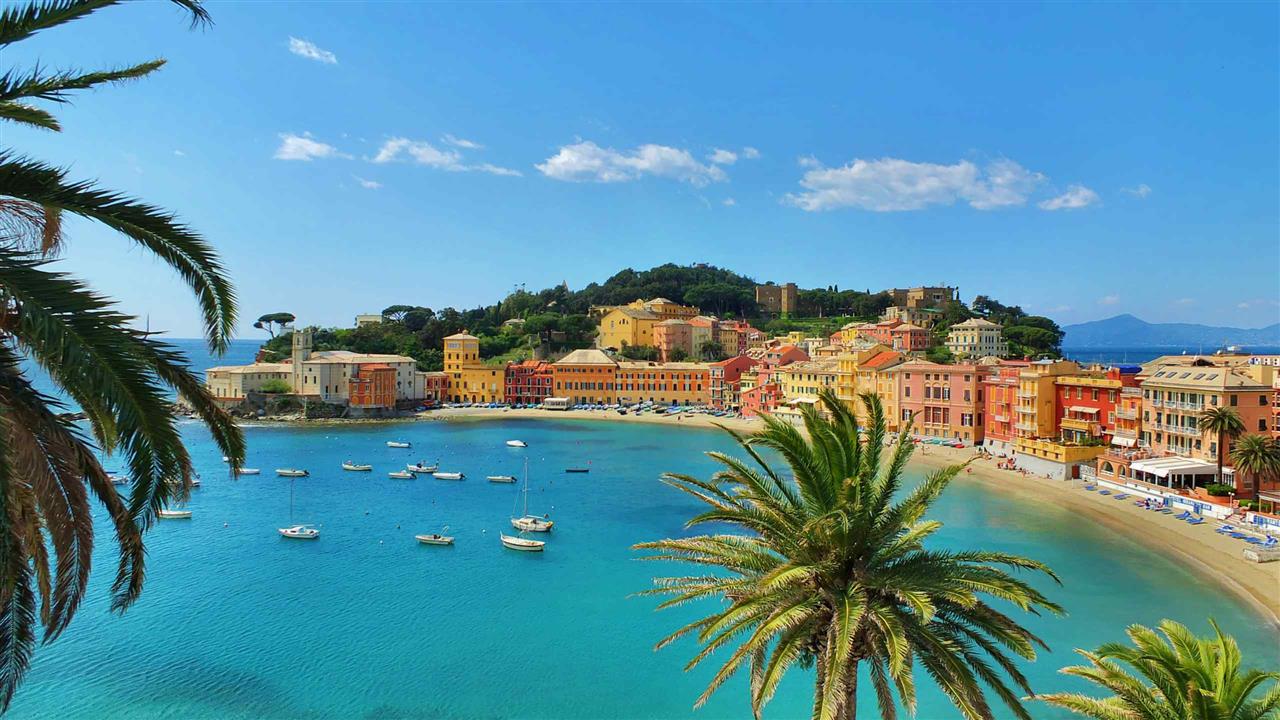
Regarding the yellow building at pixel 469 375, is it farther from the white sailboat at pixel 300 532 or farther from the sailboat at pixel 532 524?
the white sailboat at pixel 300 532

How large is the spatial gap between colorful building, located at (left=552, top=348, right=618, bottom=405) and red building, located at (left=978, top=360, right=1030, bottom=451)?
43099 millimetres

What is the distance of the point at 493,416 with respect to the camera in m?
77.8

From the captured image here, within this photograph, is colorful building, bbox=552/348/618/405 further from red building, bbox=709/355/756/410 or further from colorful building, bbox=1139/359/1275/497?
colorful building, bbox=1139/359/1275/497

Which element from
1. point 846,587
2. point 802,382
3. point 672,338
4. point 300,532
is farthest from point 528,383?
point 846,587

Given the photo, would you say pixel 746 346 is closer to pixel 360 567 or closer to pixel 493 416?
pixel 493 416

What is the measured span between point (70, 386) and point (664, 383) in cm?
7922

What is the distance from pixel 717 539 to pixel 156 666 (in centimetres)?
1831

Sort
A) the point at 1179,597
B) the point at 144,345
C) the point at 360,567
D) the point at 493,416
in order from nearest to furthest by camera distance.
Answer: the point at 144,345 < the point at 1179,597 < the point at 360,567 < the point at 493,416

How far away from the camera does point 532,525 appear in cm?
3234

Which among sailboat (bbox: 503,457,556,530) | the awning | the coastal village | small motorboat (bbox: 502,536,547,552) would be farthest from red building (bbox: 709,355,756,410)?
small motorboat (bbox: 502,536,547,552)

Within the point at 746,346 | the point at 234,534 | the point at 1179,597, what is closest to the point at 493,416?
the point at 746,346

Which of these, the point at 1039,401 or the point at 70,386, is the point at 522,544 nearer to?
the point at 70,386

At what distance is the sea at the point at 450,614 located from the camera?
680 inches

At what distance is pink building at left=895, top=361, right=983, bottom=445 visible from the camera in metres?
51.7
